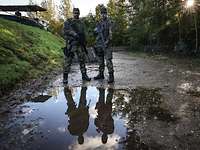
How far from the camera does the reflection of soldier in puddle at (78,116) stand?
5.90 m

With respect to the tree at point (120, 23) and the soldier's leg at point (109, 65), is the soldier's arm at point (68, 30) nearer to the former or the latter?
the soldier's leg at point (109, 65)

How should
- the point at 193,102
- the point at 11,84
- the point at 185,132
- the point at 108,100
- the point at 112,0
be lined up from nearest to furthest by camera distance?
the point at 185,132
the point at 193,102
the point at 108,100
the point at 11,84
the point at 112,0

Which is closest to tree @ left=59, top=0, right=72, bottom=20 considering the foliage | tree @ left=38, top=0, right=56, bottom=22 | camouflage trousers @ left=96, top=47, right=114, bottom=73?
tree @ left=38, top=0, right=56, bottom=22

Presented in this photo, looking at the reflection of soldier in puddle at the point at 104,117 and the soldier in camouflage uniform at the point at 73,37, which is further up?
the soldier in camouflage uniform at the point at 73,37

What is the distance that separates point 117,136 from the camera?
554 cm

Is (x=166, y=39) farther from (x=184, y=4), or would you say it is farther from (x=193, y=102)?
(x=193, y=102)

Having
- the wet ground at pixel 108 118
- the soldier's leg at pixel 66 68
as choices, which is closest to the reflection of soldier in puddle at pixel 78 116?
the wet ground at pixel 108 118

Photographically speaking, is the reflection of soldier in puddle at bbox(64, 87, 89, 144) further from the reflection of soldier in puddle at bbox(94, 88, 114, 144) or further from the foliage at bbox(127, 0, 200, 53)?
the foliage at bbox(127, 0, 200, 53)

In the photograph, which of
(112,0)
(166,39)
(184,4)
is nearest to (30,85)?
(184,4)

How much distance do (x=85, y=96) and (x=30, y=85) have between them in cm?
245

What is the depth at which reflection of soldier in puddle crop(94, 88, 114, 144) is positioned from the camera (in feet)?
19.3

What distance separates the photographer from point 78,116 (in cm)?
701

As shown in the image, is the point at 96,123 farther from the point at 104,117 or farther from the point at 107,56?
the point at 107,56

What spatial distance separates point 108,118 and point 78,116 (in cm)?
68
